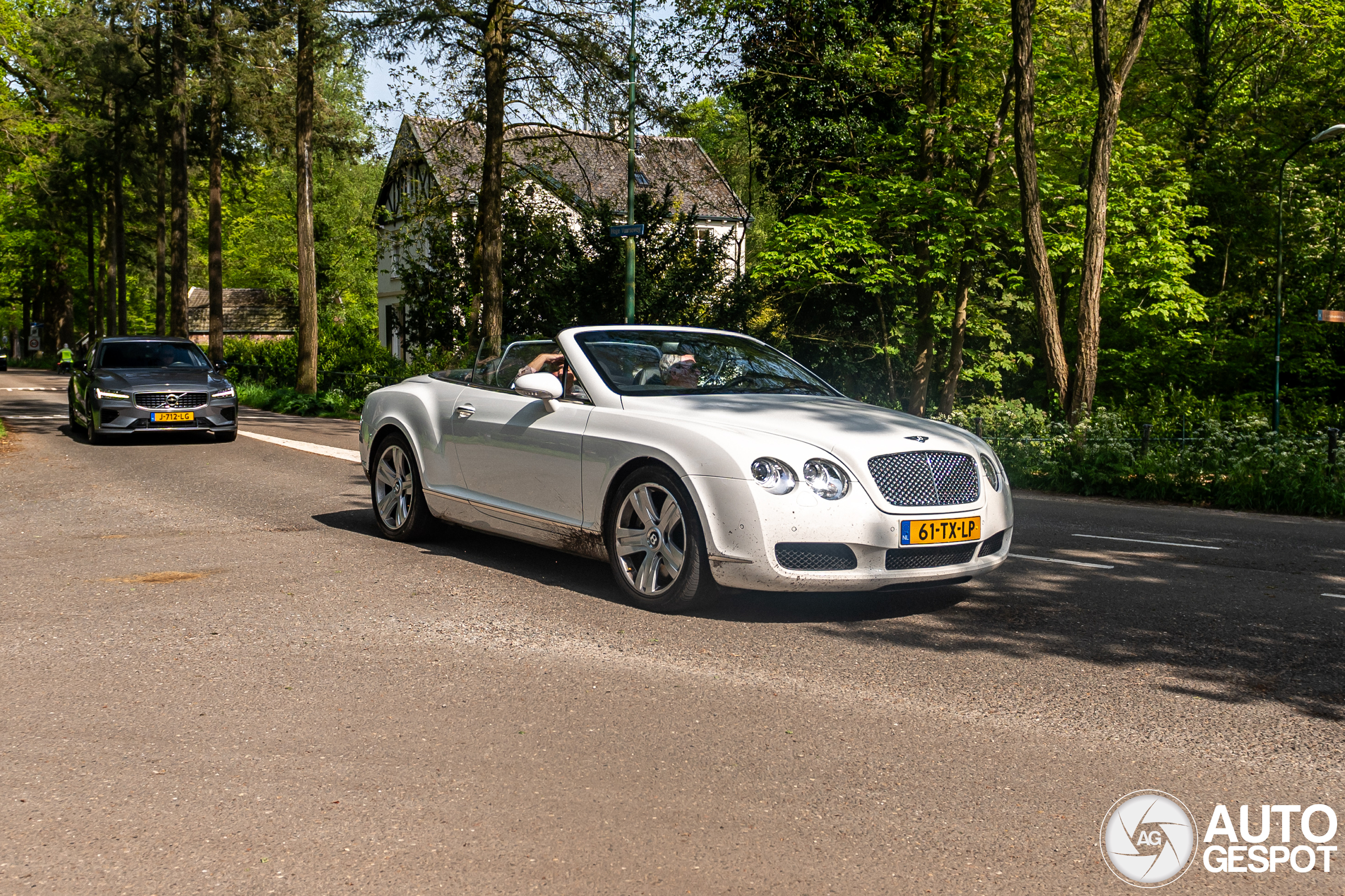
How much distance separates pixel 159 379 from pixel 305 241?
12.2 meters

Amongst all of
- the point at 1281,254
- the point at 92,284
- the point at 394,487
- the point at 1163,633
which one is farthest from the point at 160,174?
Result: the point at 1163,633

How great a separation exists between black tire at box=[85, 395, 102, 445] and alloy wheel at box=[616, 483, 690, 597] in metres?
13.8

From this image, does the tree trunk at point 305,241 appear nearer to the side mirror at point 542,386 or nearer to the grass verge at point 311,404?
the grass verge at point 311,404

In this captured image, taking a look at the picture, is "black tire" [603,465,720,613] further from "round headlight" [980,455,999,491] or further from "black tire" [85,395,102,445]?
"black tire" [85,395,102,445]

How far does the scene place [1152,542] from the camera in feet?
32.1

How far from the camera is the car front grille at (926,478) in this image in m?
6.02

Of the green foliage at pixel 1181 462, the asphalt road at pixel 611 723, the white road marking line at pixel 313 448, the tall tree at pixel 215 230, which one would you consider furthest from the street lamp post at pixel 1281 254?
the tall tree at pixel 215 230

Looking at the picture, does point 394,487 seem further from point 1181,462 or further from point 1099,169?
point 1099,169

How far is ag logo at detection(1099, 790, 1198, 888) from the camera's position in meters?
3.26

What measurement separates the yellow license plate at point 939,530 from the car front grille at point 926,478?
91 millimetres

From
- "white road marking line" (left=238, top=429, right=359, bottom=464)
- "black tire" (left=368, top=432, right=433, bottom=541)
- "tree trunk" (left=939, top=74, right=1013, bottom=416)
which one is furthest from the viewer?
"tree trunk" (left=939, top=74, right=1013, bottom=416)

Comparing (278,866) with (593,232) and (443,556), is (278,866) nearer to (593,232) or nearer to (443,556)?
(443,556)

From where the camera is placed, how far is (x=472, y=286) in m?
29.0

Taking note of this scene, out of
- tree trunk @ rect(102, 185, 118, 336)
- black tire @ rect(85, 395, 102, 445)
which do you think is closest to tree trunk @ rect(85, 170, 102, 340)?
tree trunk @ rect(102, 185, 118, 336)
